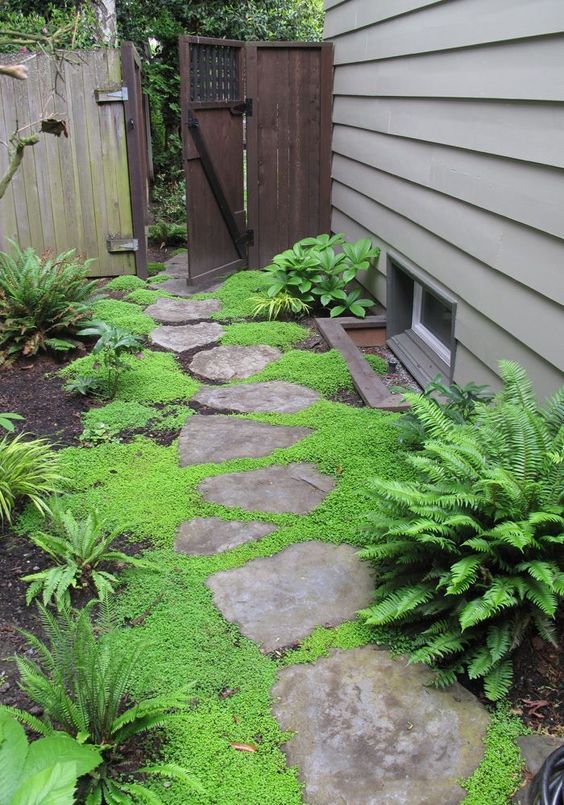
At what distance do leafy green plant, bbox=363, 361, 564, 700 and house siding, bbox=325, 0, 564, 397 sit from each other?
61 cm

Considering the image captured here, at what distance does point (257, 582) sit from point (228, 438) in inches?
45.5

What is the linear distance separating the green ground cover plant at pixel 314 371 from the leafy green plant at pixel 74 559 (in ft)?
6.32

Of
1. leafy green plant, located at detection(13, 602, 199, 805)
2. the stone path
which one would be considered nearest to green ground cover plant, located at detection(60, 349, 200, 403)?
the stone path

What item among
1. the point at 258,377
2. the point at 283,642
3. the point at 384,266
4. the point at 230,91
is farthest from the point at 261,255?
the point at 283,642

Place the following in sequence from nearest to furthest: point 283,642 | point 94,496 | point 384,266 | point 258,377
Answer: point 283,642, point 94,496, point 258,377, point 384,266

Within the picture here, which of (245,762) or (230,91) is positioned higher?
(230,91)

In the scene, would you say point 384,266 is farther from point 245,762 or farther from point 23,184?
point 245,762

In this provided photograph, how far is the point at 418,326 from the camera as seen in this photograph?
196 inches

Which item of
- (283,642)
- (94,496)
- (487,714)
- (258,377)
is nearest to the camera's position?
(487,714)

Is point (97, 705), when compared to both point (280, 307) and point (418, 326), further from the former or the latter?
point (280, 307)

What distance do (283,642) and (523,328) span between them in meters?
1.63

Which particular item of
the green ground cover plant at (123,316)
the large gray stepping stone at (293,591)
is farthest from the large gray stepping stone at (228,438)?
the green ground cover plant at (123,316)

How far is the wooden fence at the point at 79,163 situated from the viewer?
19.8 feet

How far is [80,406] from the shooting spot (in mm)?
3869
